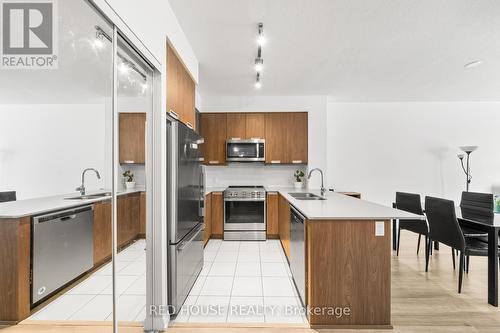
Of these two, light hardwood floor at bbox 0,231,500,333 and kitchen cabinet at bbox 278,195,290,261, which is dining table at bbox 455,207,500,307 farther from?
kitchen cabinet at bbox 278,195,290,261

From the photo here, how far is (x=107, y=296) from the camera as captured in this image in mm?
1411

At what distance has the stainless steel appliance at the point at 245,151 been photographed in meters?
4.71

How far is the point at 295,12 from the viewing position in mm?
2252

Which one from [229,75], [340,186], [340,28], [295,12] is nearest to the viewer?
[295,12]

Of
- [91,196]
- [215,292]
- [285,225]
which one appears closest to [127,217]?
[91,196]

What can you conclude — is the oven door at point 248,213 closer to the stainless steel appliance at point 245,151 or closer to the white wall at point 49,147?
the stainless steel appliance at point 245,151

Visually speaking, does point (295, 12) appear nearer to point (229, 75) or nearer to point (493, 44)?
point (229, 75)

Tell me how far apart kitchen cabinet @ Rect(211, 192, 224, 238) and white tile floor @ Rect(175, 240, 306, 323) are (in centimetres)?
71

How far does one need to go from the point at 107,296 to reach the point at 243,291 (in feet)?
4.79

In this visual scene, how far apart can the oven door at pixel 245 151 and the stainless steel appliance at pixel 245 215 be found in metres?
0.66

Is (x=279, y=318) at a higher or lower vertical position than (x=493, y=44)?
lower

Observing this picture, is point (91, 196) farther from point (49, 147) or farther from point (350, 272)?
point (350, 272)

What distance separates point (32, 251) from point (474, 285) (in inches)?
152

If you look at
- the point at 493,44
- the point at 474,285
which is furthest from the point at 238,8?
the point at 474,285
